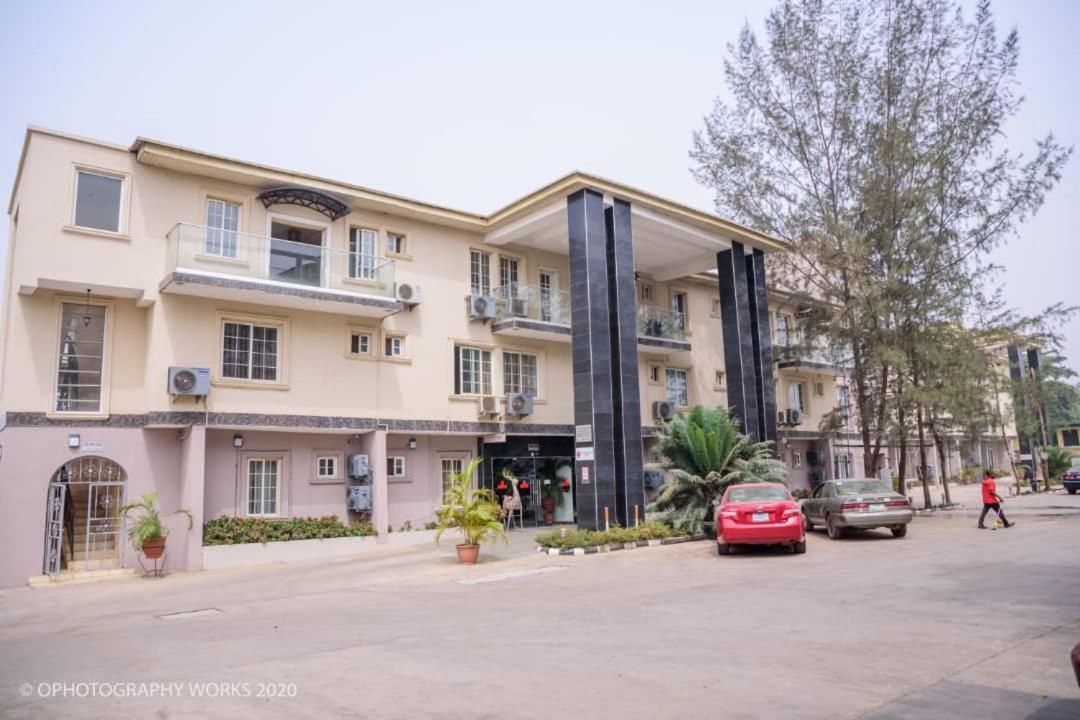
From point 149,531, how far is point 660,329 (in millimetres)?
18284

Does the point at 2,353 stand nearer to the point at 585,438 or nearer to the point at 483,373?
the point at 483,373

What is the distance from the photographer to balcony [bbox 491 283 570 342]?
920 inches

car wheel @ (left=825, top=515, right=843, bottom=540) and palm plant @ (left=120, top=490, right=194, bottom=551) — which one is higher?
palm plant @ (left=120, top=490, right=194, bottom=551)

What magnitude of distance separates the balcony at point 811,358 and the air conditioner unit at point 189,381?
2118 centimetres

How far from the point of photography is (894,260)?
24609 millimetres

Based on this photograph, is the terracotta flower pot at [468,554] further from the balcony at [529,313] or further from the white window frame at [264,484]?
the balcony at [529,313]

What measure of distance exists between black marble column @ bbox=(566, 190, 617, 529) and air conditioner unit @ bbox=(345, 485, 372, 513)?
5.77m

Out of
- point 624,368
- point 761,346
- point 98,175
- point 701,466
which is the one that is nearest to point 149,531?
point 98,175

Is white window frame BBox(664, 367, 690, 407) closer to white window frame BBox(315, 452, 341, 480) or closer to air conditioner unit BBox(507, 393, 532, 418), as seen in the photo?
air conditioner unit BBox(507, 393, 532, 418)

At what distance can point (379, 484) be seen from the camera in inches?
792

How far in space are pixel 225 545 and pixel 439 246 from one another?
1070cm

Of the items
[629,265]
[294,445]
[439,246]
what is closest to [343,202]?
[439,246]

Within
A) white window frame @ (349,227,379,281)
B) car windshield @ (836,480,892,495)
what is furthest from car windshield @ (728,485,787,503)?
white window frame @ (349,227,379,281)

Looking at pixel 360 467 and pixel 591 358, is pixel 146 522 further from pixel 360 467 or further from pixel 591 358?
pixel 591 358
